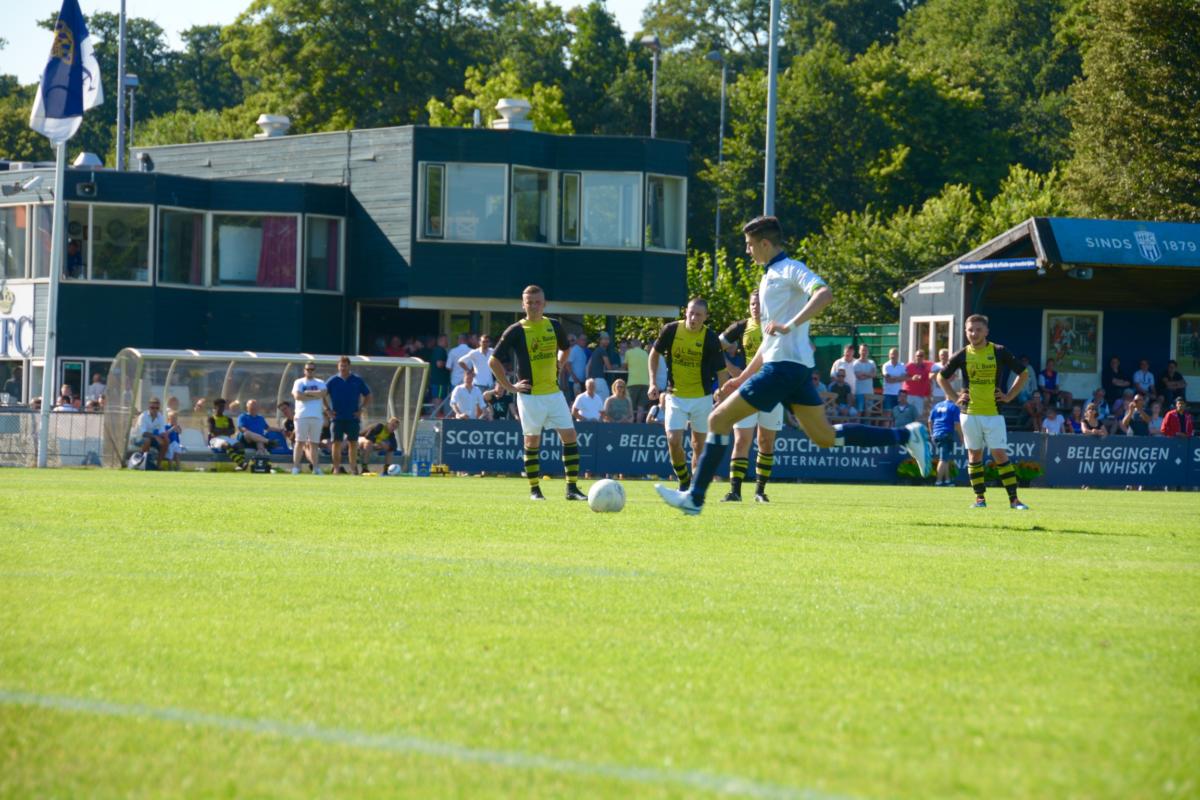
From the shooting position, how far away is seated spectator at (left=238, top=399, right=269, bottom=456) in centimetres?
2953

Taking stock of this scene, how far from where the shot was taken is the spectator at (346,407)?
92.9 ft

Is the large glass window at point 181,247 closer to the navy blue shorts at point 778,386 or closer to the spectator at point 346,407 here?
the spectator at point 346,407

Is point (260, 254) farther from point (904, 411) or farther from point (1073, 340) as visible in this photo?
point (1073, 340)

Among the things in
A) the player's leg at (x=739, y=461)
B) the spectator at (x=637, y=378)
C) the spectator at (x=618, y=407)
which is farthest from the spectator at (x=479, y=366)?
the player's leg at (x=739, y=461)

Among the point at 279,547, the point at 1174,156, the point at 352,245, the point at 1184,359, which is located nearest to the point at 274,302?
the point at 352,245

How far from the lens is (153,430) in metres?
29.0

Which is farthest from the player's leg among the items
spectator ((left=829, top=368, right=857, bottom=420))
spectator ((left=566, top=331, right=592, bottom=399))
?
spectator ((left=566, top=331, right=592, bottom=399))

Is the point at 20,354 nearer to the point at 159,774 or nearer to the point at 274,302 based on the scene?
the point at 274,302

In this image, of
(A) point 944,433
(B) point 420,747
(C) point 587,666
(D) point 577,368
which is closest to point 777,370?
(C) point 587,666

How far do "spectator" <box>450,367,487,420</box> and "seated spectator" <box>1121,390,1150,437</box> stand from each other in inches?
520

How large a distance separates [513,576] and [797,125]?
65547 mm

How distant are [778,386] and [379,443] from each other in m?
18.8

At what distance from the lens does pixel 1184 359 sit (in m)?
40.0

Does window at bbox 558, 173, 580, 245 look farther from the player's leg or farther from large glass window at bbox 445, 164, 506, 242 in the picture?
the player's leg
